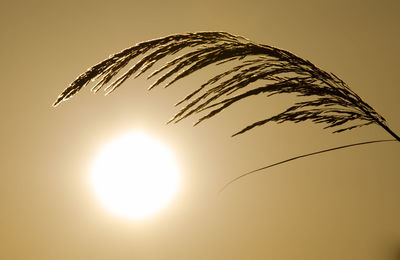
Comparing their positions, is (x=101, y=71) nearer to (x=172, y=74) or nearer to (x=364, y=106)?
(x=172, y=74)

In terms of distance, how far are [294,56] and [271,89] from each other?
0.07m

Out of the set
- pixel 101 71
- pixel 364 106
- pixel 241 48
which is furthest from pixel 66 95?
pixel 364 106

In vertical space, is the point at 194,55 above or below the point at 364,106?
above

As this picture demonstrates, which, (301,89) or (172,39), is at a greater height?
(172,39)

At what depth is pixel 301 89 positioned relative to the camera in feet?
2.11

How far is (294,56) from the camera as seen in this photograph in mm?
629

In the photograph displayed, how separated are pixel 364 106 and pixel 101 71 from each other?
0.42 meters

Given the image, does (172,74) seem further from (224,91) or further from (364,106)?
(364,106)

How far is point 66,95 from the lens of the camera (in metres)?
0.59

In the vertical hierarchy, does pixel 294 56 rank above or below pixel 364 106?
above

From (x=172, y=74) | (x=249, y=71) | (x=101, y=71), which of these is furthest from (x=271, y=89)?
(x=101, y=71)

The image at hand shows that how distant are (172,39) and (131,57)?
0.07 metres

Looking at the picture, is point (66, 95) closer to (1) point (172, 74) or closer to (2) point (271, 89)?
(1) point (172, 74)

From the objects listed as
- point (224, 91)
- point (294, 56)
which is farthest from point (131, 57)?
point (294, 56)
